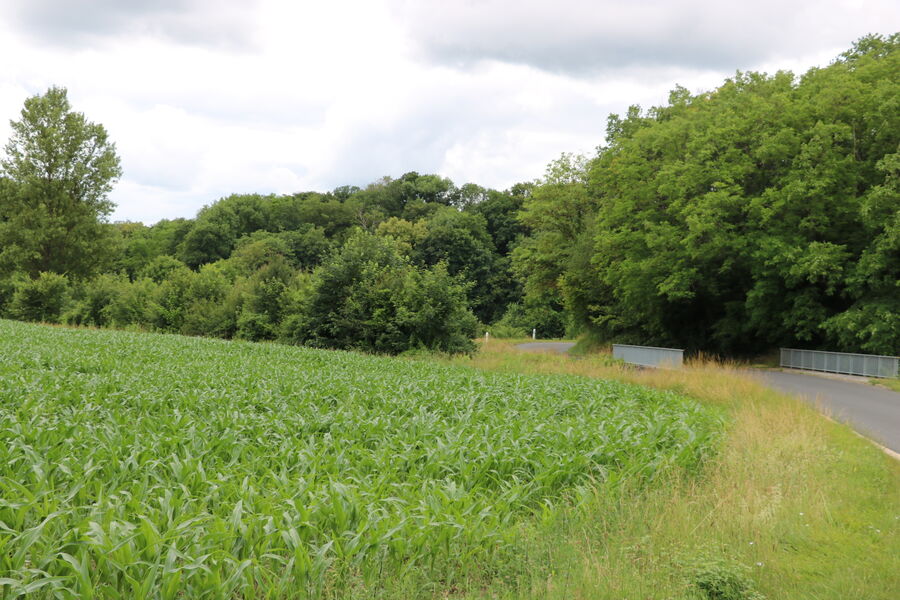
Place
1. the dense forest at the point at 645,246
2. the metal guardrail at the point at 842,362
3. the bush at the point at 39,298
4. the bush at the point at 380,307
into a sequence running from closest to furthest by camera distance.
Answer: the metal guardrail at the point at 842,362 < the dense forest at the point at 645,246 < the bush at the point at 380,307 < the bush at the point at 39,298

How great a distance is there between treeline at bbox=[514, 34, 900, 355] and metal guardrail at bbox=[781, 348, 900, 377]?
1.83 feet

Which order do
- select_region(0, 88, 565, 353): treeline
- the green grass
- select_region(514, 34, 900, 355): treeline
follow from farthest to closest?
select_region(0, 88, 565, 353): treeline, select_region(514, 34, 900, 355): treeline, the green grass

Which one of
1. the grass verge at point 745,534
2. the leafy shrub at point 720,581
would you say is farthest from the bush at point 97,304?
the leafy shrub at point 720,581

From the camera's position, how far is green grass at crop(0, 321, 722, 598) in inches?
143

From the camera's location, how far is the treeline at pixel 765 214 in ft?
73.4

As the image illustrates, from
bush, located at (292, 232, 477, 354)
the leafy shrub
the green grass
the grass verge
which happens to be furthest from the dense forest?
the leafy shrub

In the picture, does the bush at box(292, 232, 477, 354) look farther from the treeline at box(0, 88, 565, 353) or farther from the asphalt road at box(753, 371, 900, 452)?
the asphalt road at box(753, 371, 900, 452)

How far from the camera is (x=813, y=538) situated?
538 centimetres

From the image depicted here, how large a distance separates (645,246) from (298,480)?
26912 millimetres

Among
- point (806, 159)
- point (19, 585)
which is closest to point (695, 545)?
point (19, 585)

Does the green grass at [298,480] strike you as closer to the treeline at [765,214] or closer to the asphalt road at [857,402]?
the asphalt road at [857,402]

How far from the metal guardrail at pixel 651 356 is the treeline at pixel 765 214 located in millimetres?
3253

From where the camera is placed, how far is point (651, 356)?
24625 mm

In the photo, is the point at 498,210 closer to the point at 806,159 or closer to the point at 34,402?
the point at 806,159
